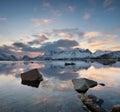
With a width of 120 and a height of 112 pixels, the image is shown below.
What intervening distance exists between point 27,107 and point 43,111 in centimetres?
197

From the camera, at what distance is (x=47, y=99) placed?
17.4m

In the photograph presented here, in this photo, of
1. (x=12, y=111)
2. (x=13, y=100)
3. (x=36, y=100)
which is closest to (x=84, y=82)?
(x=36, y=100)

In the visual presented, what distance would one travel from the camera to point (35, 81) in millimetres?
30047

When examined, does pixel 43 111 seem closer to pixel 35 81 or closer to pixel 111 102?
pixel 111 102

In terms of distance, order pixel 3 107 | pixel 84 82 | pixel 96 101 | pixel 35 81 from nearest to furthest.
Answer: pixel 3 107
pixel 96 101
pixel 84 82
pixel 35 81

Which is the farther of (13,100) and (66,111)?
(13,100)

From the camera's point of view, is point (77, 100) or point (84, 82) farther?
point (84, 82)

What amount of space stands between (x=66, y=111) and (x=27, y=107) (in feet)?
12.4

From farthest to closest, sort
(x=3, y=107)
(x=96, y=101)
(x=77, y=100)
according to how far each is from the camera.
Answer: (x=77, y=100) < (x=96, y=101) < (x=3, y=107)

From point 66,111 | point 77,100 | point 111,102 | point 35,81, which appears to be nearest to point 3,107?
point 66,111

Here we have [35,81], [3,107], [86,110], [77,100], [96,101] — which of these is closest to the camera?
[86,110]

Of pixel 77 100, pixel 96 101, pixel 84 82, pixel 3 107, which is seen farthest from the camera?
pixel 84 82

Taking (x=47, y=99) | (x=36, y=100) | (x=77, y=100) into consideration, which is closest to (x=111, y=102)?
(x=77, y=100)

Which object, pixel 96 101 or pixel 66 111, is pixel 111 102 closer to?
pixel 96 101
